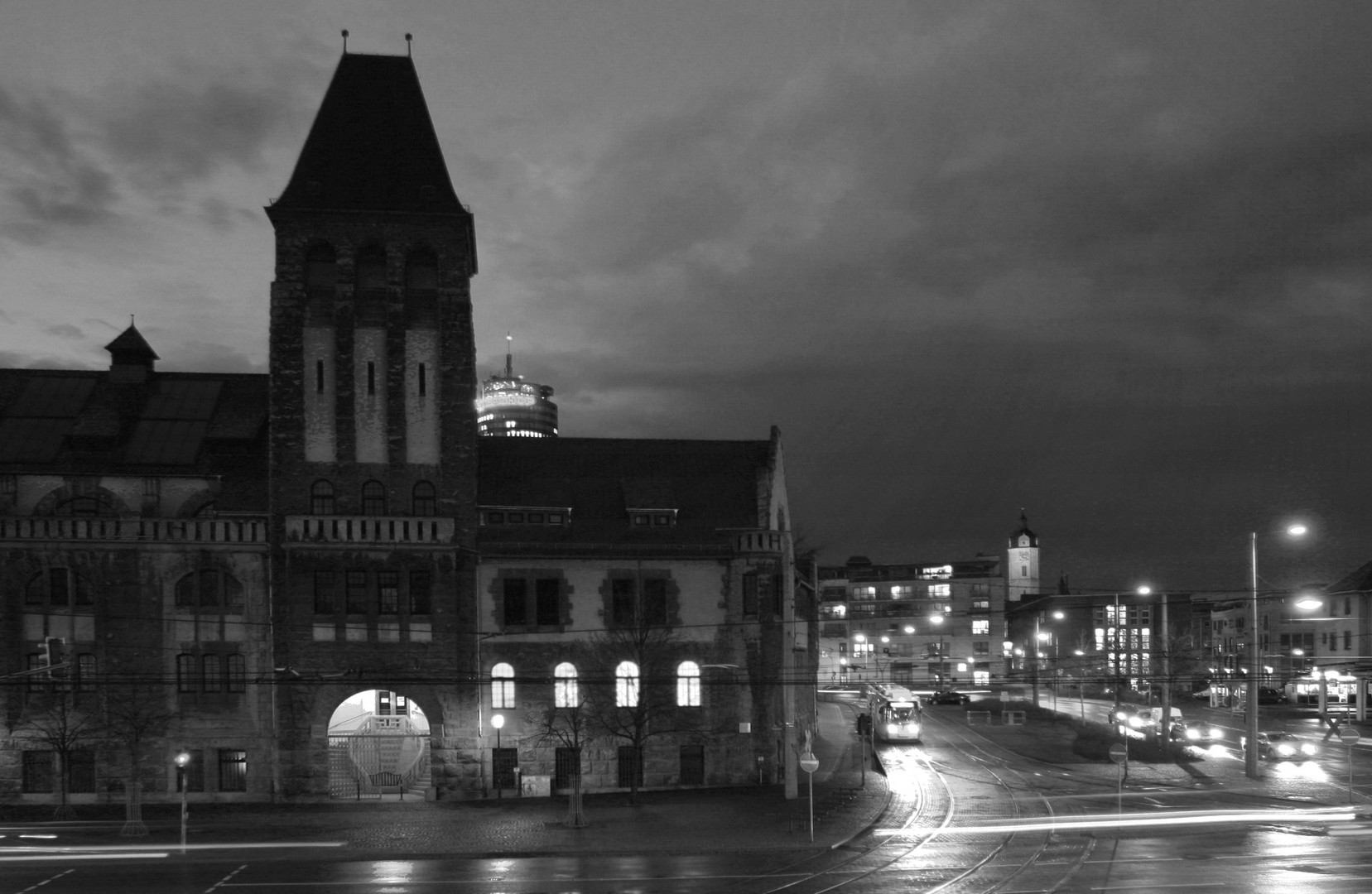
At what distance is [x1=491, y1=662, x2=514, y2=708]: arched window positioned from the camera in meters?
49.2

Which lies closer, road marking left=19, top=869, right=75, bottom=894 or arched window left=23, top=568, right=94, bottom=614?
road marking left=19, top=869, right=75, bottom=894

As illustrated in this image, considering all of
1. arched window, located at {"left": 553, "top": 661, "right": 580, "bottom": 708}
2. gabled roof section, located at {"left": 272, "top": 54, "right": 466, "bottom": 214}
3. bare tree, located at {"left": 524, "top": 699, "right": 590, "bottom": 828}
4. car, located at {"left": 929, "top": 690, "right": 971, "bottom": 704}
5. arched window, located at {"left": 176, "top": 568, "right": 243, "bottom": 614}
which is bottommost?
car, located at {"left": 929, "top": 690, "right": 971, "bottom": 704}

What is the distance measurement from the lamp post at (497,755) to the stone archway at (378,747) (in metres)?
2.45

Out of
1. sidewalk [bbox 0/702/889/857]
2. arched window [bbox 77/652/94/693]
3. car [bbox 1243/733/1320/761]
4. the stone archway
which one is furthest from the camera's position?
car [bbox 1243/733/1320/761]

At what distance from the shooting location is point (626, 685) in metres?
50.1

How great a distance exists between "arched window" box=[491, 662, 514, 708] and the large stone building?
0.32 ft

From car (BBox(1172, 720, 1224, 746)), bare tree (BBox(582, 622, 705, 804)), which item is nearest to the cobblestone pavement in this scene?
bare tree (BBox(582, 622, 705, 804))

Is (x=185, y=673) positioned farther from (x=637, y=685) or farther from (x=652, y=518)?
(x=652, y=518)

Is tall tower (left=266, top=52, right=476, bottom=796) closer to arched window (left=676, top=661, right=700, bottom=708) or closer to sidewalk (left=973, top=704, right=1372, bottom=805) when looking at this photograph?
arched window (left=676, top=661, right=700, bottom=708)

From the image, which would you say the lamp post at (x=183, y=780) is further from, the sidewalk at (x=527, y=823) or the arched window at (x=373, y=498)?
the arched window at (x=373, y=498)

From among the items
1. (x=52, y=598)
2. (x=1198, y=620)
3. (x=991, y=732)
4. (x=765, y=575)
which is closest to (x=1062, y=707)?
(x=991, y=732)

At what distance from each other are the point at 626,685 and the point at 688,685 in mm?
2498

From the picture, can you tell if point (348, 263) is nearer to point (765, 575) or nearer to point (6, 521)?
point (6, 521)

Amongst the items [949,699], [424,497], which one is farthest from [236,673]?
[949,699]
